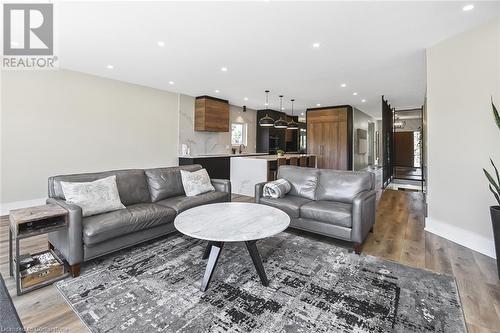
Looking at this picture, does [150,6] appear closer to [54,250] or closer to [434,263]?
[54,250]

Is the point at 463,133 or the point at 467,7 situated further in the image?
the point at 463,133

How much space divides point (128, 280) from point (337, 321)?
1.80 m

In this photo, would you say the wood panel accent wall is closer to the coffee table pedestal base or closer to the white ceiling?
the white ceiling

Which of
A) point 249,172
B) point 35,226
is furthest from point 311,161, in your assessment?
point 35,226

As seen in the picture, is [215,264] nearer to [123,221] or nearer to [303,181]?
[123,221]

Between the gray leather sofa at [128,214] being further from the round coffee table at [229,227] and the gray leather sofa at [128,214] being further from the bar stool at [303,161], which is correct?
the bar stool at [303,161]

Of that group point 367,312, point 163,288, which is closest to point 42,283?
point 163,288

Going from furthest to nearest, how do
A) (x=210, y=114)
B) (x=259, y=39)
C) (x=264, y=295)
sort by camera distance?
(x=210, y=114) < (x=259, y=39) < (x=264, y=295)

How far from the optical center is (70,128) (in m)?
4.86

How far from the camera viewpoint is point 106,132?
17.7ft

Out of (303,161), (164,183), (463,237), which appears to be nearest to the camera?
(463,237)

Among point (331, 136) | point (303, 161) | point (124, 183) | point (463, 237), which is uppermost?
point (331, 136)

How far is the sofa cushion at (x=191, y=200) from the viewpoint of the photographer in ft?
10.5

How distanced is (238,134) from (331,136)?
11.2ft
